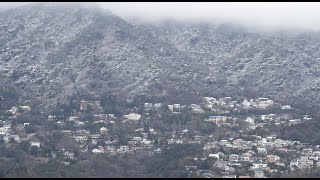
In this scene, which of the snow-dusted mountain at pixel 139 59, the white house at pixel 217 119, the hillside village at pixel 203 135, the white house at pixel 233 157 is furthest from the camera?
the snow-dusted mountain at pixel 139 59

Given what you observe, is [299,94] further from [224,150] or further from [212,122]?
[224,150]

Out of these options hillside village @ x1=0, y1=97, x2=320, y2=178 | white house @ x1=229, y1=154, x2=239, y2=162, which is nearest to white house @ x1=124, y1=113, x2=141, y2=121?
hillside village @ x1=0, y1=97, x2=320, y2=178

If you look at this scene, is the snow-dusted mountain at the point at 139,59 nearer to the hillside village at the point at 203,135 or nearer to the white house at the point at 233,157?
the hillside village at the point at 203,135

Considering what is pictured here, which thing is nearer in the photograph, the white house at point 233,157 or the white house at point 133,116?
the white house at point 233,157

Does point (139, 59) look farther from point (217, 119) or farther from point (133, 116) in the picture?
point (217, 119)

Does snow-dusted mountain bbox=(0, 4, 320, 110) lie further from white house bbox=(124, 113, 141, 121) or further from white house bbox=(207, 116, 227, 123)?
white house bbox=(207, 116, 227, 123)

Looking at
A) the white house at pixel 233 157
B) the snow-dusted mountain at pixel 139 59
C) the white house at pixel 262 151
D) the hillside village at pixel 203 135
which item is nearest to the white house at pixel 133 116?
the hillside village at pixel 203 135

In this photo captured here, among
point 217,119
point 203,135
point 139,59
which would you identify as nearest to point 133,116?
point 217,119

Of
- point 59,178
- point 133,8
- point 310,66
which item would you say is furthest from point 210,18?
point 59,178

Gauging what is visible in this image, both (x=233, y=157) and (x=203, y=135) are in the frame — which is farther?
(x=203, y=135)
